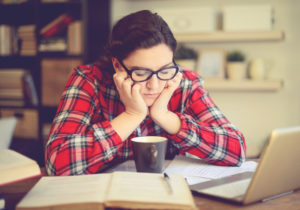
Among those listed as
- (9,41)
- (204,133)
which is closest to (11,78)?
(9,41)

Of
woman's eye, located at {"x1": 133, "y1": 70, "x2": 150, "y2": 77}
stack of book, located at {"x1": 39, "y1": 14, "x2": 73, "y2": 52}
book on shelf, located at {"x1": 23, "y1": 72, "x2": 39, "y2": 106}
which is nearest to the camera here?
woman's eye, located at {"x1": 133, "y1": 70, "x2": 150, "y2": 77}

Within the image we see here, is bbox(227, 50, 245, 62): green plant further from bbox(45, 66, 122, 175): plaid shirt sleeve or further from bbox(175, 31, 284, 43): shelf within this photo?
bbox(45, 66, 122, 175): plaid shirt sleeve

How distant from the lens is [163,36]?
1.09 m

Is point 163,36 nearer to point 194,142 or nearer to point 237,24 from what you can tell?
point 194,142

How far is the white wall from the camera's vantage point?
2.52 m

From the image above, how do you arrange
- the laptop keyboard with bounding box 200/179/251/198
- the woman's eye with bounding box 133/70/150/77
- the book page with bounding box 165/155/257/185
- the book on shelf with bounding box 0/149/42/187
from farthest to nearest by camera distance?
the woman's eye with bounding box 133/70/150/77, the book page with bounding box 165/155/257/185, the laptop keyboard with bounding box 200/179/251/198, the book on shelf with bounding box 0/149/42/187

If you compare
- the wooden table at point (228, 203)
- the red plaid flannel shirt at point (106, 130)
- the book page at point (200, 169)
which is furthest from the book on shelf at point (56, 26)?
the wooden table at point (228, 203)

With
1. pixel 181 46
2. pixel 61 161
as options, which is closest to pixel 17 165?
pixel 61 161

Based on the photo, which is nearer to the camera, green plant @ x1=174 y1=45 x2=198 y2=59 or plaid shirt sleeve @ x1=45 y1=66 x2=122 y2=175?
plaid shirt sleeve @ x1=45 y1=66 x2=122 y2=175

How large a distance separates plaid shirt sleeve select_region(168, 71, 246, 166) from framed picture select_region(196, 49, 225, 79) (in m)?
1.31

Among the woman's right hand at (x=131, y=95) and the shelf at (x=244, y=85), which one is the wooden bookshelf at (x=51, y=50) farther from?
the woman's right hand at (x=131, y=95)

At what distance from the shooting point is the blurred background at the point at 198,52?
249cm

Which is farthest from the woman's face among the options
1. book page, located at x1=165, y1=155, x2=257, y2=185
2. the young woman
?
book page, located at x1=165, y1=155, x2=257, y2=185

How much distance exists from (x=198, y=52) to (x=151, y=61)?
1.74m
